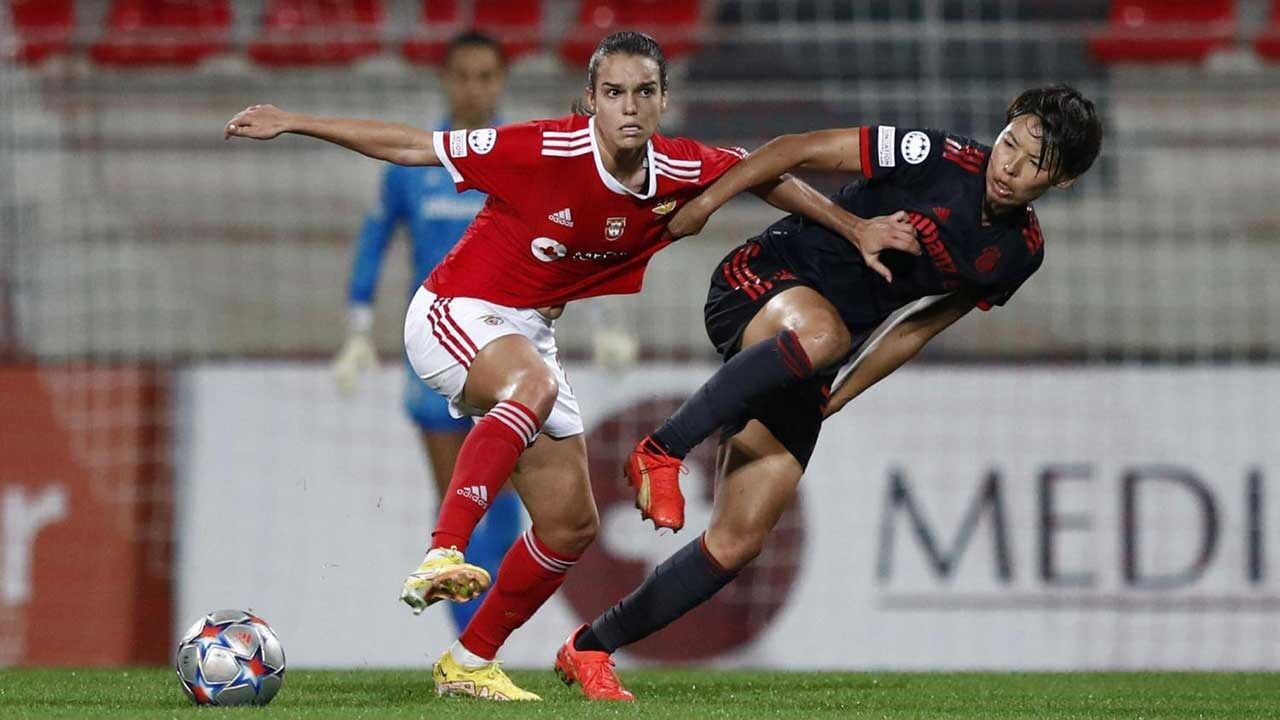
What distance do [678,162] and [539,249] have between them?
43 cm

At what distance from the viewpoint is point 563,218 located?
4.85 m

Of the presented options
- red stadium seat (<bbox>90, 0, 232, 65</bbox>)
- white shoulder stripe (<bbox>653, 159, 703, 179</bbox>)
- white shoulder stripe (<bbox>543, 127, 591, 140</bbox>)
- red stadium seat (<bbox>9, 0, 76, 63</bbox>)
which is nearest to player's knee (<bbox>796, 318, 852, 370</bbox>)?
white shoulder stripe (<bbox>653, 159, 703, 179</bbox>)

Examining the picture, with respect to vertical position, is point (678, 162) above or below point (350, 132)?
below

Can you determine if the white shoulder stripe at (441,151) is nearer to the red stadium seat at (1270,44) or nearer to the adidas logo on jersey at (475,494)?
the adidas logo on jersey at (475,494)

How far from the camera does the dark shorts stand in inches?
199

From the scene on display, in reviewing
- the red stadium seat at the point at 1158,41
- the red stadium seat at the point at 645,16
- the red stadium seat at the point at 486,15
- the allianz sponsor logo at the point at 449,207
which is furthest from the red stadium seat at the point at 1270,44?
the allianz sponsor logo at the point at 449,207

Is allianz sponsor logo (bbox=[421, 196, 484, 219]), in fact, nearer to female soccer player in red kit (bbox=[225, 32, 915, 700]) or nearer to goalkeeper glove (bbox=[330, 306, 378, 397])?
goalkeeper glove (bbox=[330, 306, 378, 397])

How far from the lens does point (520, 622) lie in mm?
5066

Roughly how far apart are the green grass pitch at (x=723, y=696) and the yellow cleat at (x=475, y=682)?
0.26ft

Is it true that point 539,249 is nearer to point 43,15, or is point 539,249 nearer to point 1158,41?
point 1158,41

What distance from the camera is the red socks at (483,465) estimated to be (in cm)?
440

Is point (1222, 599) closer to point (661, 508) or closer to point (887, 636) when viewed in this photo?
point (887, 636)

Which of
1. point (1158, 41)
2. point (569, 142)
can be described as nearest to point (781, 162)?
point (569, 142)

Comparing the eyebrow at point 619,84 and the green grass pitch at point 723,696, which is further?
the eyebrow at point 619,84
